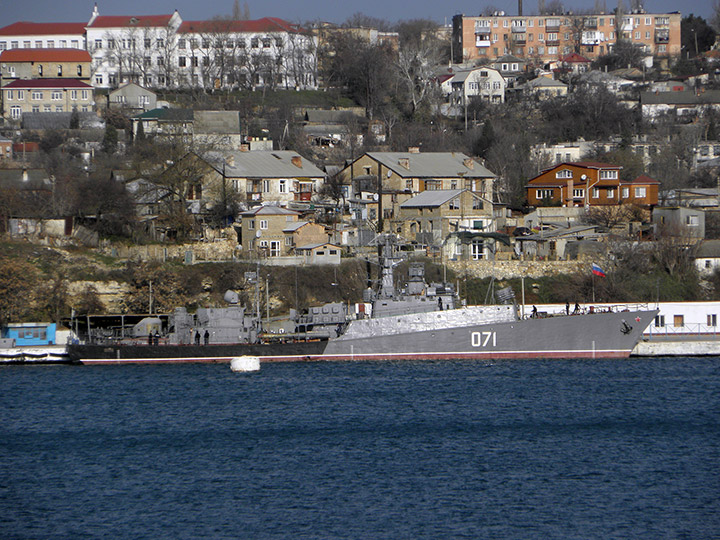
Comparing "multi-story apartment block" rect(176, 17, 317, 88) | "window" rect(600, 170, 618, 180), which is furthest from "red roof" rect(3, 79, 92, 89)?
"window" rect(600, 170, 618, 180)

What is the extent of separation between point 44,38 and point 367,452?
81.2m

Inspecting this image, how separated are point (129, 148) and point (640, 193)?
1367 inches

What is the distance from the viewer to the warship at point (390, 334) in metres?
43.0

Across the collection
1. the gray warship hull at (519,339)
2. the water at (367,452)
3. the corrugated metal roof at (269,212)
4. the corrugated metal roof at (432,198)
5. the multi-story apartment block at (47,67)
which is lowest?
the water at (367,452)

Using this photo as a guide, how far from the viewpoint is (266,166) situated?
67.2m

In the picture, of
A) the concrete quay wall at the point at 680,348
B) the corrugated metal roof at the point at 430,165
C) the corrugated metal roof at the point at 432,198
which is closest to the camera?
the concrete quay wall at the point at 680,348

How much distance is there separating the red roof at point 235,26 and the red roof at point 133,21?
1.85 metres

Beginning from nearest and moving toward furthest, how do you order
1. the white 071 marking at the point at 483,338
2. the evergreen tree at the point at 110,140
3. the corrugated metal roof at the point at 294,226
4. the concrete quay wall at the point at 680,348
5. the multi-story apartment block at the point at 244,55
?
the white 071 marking at the point at 483,338 → the concrete quay wall at the point at 680,348 → the corrugated metal roof at the point at 294,226 → the evergreen tree at the point at 110,140 → the multi-story apartment block at the point at 244,55

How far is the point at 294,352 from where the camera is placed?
145 ft

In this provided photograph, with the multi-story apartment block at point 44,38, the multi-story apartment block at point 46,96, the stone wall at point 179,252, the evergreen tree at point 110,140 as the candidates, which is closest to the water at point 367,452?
the stone wall at point 179,252

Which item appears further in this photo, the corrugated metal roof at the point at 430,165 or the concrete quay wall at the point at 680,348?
the corrugated metal roof at the point at 430,165

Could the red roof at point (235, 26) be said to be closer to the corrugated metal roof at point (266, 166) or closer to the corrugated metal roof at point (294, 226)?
the corrugated metal roof at point (266, 166)

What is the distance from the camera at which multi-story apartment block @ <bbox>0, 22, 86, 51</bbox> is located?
99062mm

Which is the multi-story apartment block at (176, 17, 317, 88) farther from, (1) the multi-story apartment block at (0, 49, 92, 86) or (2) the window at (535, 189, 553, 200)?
(2) the window at (535, 189, 553, 200)
